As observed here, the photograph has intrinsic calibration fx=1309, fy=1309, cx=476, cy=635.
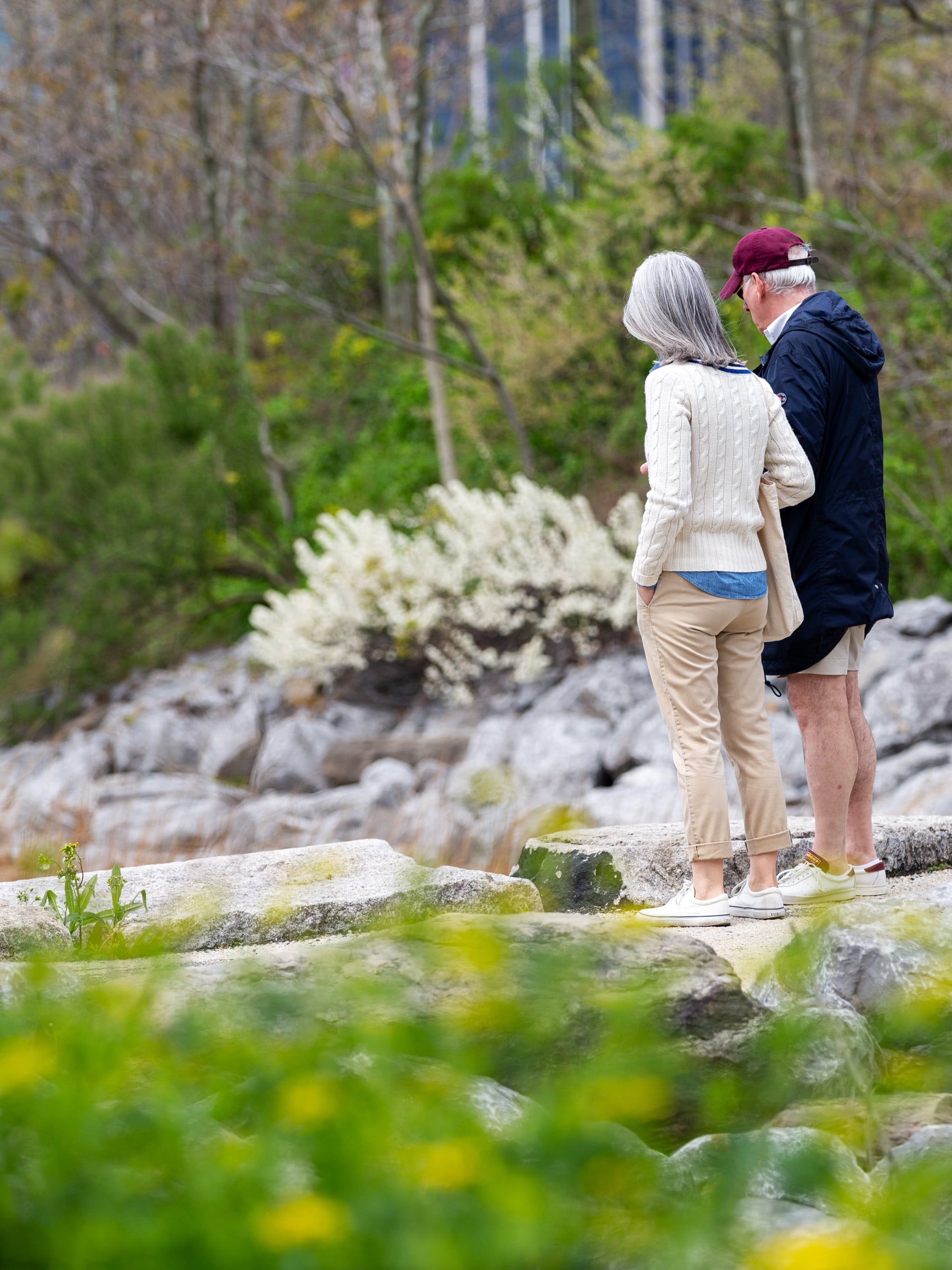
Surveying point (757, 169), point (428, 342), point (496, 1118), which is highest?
point (757, 169)

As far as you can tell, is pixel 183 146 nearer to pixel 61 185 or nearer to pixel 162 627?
pixel 61 185

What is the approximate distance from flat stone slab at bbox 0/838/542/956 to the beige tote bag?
100cm

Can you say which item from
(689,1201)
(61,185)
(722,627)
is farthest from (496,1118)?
(61,185)

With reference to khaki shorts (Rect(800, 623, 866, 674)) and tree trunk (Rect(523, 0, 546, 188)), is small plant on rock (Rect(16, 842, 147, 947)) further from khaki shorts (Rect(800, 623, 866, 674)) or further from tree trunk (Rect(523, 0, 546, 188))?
tree trunk (Rect(523, 0, 546, 188))

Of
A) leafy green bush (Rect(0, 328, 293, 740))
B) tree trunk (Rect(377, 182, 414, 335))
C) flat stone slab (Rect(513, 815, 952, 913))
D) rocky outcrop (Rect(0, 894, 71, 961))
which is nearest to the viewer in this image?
rocky outcrop (Rect(0, 894, 71, 961))

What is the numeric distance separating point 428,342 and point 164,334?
9.99 ft

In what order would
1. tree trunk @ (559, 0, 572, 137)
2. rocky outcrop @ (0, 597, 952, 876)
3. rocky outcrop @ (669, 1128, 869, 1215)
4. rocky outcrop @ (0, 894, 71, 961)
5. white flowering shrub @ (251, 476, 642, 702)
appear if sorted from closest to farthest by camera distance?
rocky outcrop @ (669, 1128, 869, 1215) → rocky outcrop @ (0, 894, 71, 961) → rocky outcrop @ (0, 597, 952, 876) → white flowering shrub @ (251, 476, 642, 702) → tree trunk @ (559, 0, 572, 137)

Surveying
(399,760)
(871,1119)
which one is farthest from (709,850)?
(399,760)

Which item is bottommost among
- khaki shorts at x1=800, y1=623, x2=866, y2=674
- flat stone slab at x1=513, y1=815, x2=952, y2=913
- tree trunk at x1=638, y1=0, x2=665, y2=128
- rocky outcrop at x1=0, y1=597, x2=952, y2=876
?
rocky outcrop at x1=0, y1=597, x2=952, y2=876

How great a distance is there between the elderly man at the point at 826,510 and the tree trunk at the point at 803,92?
998 cm

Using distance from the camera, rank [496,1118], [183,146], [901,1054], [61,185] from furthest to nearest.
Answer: [183,146] < [61,185] < [901,1054] < [496,1118]

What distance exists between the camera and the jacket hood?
345 centimetres

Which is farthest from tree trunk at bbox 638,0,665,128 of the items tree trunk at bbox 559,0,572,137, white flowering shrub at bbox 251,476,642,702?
white flowering shrub at bbox 251,476,642,702

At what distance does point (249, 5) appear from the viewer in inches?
518
